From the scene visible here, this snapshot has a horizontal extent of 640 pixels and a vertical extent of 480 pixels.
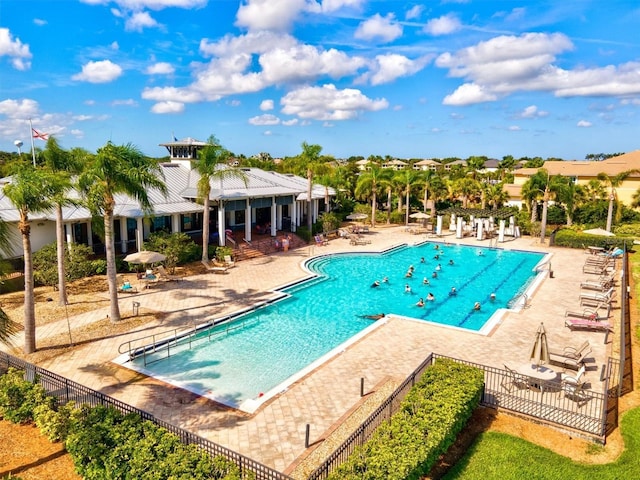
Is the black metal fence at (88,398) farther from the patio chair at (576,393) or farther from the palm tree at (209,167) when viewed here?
the palm tree at (209,167)

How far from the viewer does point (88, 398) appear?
1188 cm

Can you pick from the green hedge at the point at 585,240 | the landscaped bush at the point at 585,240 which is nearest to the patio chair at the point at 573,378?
the green hedge at the point at 585,240

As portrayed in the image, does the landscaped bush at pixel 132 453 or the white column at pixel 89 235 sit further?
the white column at pixel 89 235

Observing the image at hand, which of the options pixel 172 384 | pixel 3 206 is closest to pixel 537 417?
pixel 172 384

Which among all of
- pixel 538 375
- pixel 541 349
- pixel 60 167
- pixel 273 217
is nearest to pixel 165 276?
pixel 60 167

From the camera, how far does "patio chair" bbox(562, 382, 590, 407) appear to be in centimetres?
1272

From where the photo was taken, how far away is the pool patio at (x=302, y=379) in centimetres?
1174

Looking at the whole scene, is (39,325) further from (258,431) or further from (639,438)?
(639,438)

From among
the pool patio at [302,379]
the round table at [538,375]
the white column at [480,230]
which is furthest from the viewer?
the white column at [480,230]

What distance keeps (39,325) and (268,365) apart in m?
10.4

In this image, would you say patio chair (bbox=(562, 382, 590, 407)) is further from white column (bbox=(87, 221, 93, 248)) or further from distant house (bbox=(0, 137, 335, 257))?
white column (bbox=(87, 221, 93, 248))

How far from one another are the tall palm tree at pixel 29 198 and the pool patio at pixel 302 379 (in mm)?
1737

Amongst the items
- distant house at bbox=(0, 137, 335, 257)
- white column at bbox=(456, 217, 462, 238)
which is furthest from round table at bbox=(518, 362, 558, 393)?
white column at bbox=(456, 217, 462, 238)

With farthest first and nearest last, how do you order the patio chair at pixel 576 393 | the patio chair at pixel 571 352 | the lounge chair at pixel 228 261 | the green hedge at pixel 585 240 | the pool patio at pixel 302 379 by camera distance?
the green hedge at pixel 585 240 → the lounge chair at pixel 228 261 → the patio chair at pixel 571 352 → the patio chair at pixel 576 393 → the pool patio at pixel 302 379
